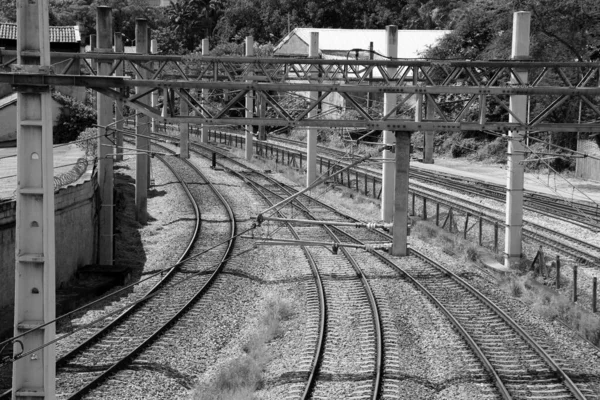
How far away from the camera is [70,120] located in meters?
42.0

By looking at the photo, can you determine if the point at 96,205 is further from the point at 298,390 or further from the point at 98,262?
the point at 298,390

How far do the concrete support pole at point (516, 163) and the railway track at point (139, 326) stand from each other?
7.13 meters

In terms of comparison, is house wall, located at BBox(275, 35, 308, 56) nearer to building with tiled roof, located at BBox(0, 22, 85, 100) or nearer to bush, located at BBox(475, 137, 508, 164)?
building with tiled roof, located at BBox(0, 22, 85, 100)

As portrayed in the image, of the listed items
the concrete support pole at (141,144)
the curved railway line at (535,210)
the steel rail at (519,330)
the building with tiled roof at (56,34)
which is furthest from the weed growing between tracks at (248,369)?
the building with tiled roof at (56,34)

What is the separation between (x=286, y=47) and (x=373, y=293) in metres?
50.4

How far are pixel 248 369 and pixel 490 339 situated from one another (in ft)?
14.7

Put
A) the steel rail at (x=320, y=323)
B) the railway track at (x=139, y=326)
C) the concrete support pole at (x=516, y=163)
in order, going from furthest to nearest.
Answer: the concrete support pole at (x=516, y=163), the railway track at (x=139, y=326), the steel rail at (x=320, y=323)

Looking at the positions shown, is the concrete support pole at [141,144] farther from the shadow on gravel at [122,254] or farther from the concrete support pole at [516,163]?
the concrete support pole at [516,163]

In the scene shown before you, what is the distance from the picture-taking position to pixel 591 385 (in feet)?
41.2

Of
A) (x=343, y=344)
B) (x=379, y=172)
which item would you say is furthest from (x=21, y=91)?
(x=379, y=172)

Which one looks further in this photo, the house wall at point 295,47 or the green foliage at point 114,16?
the green foliage at point 114,16

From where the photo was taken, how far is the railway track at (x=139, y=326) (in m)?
12.6

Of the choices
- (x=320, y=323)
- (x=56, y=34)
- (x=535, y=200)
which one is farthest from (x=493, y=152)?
(x=320, y=323)

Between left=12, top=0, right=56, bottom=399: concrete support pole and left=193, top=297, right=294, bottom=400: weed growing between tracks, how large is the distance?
3.15 m
